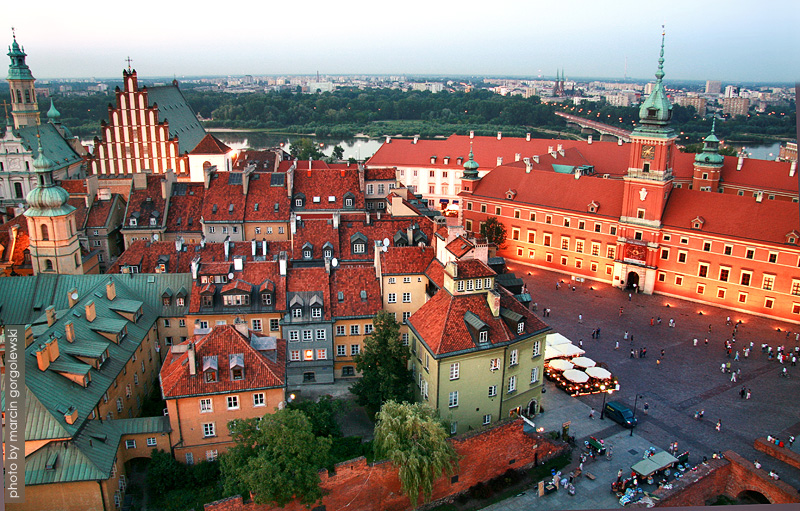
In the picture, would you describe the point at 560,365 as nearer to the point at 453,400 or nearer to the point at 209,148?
the point at 453,400

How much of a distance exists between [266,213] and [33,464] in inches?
1007

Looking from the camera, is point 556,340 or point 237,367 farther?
point 556,340

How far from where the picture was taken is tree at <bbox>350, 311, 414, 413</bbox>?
2833cm

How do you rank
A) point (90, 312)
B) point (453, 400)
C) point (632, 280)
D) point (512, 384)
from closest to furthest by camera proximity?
point (453, 400)
point (90, 312)
point (512, 384)
point (632, 280)

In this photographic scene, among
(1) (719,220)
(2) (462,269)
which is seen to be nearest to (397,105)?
(1) (719,220)

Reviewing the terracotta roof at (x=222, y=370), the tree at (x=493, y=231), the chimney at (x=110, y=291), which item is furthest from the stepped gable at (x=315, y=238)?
the tree at (x=493, y=231)

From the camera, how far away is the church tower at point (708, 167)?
56.9 metres

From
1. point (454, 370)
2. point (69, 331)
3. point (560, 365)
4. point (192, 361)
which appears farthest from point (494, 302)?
point (69, 331)

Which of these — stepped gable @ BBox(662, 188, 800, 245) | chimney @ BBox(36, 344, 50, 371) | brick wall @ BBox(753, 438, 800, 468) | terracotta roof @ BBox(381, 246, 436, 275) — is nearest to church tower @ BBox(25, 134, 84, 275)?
Result: chimney @ BBox(36, 344, 50, 371)

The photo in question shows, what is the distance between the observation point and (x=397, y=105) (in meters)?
176

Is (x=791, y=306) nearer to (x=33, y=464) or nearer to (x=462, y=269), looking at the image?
(x=462, y=269)

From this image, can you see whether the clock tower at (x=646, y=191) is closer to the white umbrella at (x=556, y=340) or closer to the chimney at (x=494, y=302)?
the white umbrella at (x=556, y=340)

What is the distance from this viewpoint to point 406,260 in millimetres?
33594

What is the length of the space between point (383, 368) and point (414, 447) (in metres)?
6.16
